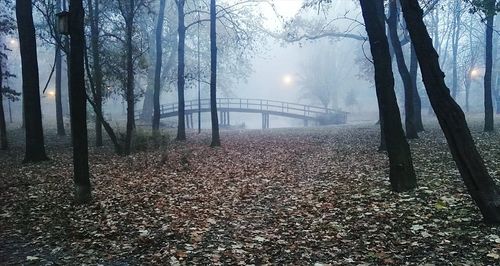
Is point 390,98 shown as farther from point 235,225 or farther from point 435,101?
point 235,225

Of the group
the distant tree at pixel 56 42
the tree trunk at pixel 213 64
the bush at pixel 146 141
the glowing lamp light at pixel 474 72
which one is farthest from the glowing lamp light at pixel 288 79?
the bush at pixel 146 141

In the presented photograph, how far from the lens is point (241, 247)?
5.61m

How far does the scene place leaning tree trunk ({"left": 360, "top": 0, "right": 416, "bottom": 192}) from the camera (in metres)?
7.80

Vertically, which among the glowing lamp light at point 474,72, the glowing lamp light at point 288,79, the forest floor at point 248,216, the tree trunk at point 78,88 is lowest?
the forest floor at point 248,216

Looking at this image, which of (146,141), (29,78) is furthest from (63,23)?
(146,141)

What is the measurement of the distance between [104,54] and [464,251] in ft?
50.6

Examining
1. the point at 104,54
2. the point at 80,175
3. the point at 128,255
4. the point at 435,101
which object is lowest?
the point at 128,255

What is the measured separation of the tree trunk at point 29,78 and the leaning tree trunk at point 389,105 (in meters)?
11.6

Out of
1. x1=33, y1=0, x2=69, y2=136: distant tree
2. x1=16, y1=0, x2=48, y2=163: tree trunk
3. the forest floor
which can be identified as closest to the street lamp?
the forest floor

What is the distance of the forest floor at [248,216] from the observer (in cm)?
523

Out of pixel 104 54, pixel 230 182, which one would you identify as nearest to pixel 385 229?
pixel 230 182

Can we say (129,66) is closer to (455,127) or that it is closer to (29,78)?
(29,78)

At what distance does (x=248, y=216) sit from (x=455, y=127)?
3.87 meters

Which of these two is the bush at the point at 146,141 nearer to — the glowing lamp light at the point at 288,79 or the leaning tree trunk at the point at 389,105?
the leaning tree trunk at the point at 389,105
